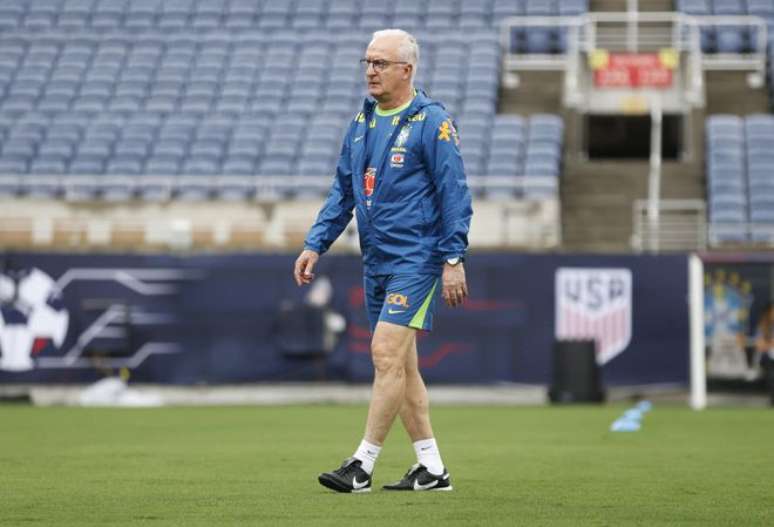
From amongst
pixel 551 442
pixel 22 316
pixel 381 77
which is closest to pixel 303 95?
pixel 22 316

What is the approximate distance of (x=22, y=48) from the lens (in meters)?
30.4

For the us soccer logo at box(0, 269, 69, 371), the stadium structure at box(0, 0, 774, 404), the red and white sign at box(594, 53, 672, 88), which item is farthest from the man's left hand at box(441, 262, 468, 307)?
the red and white sign at box(594, 53, 672, 88)

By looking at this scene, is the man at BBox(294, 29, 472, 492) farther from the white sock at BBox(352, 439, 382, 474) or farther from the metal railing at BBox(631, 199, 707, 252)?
the metal railing at BBox(631, 199, 707, 252)

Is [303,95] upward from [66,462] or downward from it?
upward

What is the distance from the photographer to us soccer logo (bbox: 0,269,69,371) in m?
18.6

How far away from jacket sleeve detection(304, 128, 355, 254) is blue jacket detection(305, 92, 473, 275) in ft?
0.54

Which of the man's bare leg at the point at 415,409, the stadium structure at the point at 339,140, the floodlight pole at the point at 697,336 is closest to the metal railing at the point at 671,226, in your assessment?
the stadium structure at the point at 339,140

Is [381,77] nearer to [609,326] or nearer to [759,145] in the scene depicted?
[609,326]

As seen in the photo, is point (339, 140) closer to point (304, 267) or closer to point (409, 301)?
point (304, 267)

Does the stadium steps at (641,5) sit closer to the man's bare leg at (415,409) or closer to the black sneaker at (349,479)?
the man's bare leg at (415,409)

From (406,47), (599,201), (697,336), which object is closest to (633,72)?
(599,201)

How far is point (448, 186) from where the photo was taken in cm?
686

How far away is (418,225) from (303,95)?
2068 cm

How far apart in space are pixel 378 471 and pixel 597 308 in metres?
10.7
